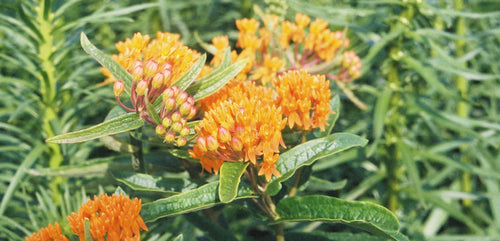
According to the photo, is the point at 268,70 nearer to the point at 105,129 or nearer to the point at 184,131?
the point at 184,131

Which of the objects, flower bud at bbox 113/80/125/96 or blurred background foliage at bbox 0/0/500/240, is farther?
blurred background foliage at bbox 0/0/500/240

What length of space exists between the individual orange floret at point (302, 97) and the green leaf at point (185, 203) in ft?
0.89

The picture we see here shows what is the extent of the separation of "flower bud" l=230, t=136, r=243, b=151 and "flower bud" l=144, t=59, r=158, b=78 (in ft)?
0.89

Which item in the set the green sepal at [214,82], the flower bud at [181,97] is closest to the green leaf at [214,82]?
the green sepal at [214,82]

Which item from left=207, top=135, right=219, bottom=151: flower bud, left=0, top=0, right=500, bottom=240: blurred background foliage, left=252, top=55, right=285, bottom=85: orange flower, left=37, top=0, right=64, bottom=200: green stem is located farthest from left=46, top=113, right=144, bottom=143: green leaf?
left=37, top=0, right=64, bottom=200: green stem

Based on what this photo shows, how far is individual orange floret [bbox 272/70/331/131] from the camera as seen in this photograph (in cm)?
127

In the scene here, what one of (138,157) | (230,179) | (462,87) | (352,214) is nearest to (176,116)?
(230,179)

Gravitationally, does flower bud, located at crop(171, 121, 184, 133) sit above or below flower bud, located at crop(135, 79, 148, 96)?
below

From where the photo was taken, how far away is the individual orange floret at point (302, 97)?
1.27 metres

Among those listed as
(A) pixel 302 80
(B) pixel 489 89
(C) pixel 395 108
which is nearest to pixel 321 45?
(A) pixel 302 80

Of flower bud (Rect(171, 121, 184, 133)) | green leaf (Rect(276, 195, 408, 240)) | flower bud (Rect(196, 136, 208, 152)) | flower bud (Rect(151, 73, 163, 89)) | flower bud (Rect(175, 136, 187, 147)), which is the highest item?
flower bud (Rect(151, 73, 163, 89))

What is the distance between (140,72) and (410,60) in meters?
1.28

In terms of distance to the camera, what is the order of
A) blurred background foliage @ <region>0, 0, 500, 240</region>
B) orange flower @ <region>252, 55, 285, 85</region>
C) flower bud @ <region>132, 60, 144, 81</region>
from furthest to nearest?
1. blurred background foliage @ <region>0, 0, 500, 240</region>
2. orange flower @ <region>252, 55, 285, 85</region>
3. flower bud @ <region>132, 60, 144, 81</region>

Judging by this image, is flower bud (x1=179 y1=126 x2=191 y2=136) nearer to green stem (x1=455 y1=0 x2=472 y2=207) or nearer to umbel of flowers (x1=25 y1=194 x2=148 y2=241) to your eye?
umbel of flowers (x1=25 y1=194 x2=148 y2=241)
